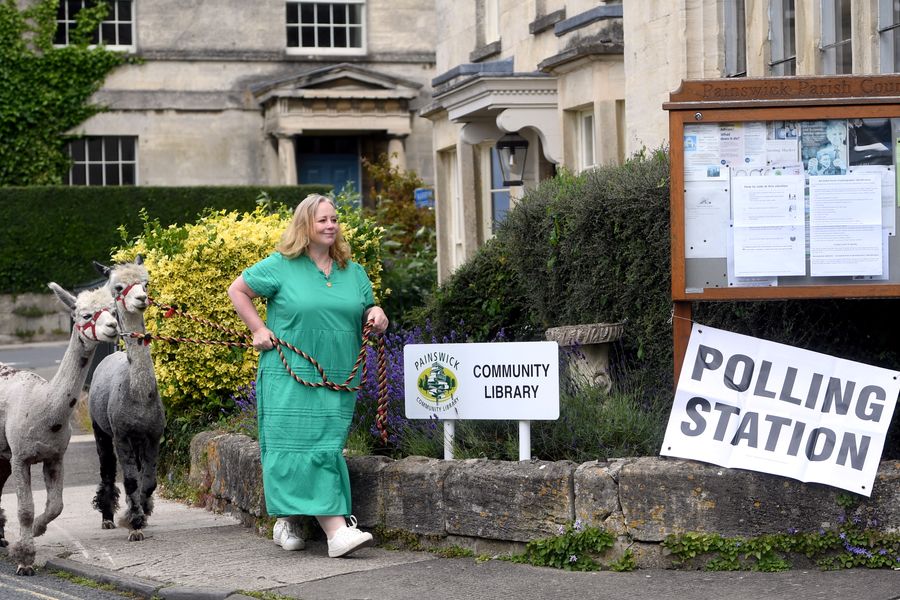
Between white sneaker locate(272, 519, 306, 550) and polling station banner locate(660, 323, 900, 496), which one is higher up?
polling station banner locate(660, 323, 900, 496)

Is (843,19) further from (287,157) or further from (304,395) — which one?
(287,157)

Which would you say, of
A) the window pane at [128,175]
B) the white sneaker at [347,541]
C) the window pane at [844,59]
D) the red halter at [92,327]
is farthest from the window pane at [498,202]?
the window pane at [128,175]

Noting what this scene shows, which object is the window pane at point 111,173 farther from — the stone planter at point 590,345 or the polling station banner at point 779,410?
the polling station banner at point 779,410

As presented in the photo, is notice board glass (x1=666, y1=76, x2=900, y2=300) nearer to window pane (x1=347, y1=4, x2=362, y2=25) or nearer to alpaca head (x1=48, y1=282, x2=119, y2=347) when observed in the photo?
alpaca head (x1=48, y1=282, x2=119, y2=347)

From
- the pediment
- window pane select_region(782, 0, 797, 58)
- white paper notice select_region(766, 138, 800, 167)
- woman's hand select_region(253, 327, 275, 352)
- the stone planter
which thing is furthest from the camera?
the pediment

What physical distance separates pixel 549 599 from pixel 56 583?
285cm

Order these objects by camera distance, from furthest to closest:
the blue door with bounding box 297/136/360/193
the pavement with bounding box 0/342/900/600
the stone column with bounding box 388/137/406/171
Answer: the blue door with bounding box 297/136/360/193 < the stone column with bounding box 388/137/406/171 < the pavement with bounding box 0/342/900/600

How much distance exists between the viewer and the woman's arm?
7.61 m

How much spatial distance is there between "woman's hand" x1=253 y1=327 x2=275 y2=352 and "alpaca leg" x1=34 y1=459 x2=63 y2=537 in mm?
1463

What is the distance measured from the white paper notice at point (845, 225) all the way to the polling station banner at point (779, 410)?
1.67 feet

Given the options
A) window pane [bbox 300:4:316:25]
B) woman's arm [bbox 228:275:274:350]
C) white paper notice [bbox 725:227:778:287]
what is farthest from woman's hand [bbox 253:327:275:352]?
window pane [bbox 300:4:316:25]

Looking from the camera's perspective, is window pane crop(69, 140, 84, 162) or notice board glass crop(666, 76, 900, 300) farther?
window pane crop(69, 140, 84, 162)

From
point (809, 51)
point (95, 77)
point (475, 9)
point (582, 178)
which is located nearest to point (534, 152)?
point (475, 9)

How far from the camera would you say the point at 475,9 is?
768 inches
